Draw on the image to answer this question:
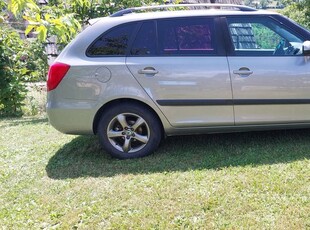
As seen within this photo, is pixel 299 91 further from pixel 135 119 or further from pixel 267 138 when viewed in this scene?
pixel 135 119

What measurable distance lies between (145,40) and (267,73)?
139 cm

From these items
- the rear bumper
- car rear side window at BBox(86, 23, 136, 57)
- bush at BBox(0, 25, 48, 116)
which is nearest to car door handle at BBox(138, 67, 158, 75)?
car rear side window at BBox(86, 23, 136, 57)

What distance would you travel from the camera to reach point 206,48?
3676 mm

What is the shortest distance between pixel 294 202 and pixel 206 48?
1.86 metres

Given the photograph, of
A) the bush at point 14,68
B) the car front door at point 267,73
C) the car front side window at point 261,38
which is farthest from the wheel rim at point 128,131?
the bush at point 14,68

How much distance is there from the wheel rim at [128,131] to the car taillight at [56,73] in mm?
744

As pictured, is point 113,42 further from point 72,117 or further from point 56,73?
point 72,117

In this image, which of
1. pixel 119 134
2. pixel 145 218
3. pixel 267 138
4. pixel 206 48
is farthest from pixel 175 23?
pixel 145 218

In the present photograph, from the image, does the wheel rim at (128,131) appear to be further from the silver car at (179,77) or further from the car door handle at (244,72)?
the car door handle at (244,72)

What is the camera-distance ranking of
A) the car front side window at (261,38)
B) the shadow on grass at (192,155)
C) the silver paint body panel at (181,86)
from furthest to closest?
the car front side window at (261,38) → the silver paint body panel at (181,86) → the shadow on grass at (192,155)

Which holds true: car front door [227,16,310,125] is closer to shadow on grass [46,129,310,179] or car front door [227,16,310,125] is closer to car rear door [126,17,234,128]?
car rear door [126,17,234,128]

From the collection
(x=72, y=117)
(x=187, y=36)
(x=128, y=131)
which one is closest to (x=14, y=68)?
(x=72, y=117)

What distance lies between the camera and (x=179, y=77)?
3598mm

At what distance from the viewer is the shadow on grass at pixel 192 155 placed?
138 inches
